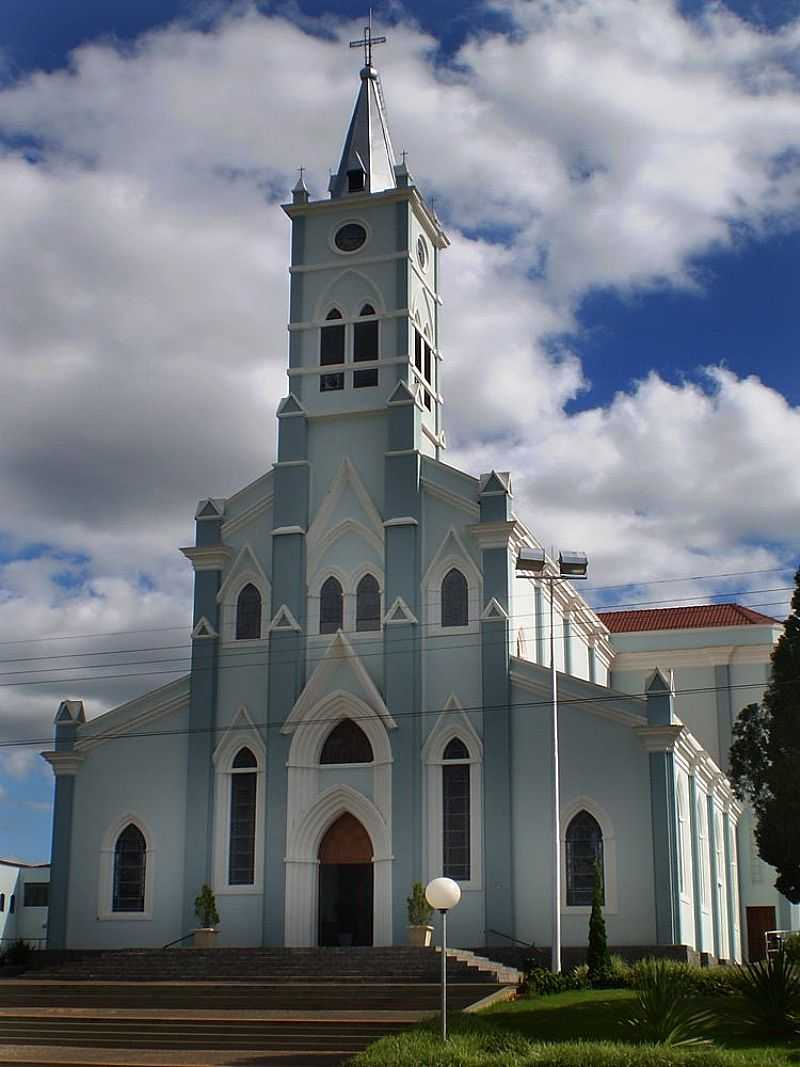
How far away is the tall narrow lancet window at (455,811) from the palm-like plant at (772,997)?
15.6m

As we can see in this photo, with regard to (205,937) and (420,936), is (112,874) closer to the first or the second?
(205,937)

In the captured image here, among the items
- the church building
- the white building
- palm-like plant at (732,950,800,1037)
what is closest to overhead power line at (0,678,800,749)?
the church building

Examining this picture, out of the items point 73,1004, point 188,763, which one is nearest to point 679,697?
point 188,763

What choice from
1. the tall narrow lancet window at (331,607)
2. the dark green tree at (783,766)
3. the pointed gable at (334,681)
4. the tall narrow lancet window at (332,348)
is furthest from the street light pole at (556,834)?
the tall narrow lancet window at (332,348)

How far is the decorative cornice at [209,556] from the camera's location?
1721 inches

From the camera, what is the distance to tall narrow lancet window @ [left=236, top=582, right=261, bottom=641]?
4306 cm

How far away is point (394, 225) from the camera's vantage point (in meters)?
45.6

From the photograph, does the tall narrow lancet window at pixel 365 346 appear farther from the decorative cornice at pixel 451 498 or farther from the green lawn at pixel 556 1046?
the green lawn at pixel 556 1046

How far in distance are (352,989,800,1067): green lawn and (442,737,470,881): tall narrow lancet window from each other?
430 inches

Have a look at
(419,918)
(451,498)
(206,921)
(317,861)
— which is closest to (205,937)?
(206,921)

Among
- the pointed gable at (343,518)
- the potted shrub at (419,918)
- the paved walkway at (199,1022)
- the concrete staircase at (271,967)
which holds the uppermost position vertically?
the pointed gable at (343,518)

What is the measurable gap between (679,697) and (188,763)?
2218 centimetres

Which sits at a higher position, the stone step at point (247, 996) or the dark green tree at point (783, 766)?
the dark green tree at point (783, 766)

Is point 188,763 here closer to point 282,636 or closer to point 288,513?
point 282,636
